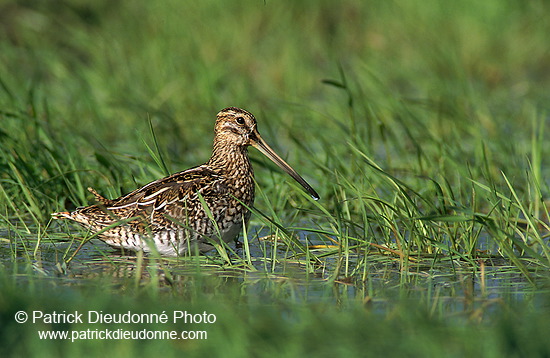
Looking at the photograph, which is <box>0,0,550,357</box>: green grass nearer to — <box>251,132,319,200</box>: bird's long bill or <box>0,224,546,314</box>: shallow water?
<box>0,224,546,314</box>: shallow water

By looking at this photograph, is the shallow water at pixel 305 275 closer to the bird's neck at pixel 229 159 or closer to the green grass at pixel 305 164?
the green grass at pixel 305 164

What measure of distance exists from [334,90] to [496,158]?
3.34m

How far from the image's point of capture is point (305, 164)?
7.86 meters

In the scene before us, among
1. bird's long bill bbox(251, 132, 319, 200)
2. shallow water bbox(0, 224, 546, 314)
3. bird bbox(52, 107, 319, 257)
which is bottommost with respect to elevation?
shallow water bbox(0, 224, 546, 314)

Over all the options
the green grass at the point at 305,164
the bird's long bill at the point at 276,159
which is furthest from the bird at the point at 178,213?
the green grass at the point at 305,164

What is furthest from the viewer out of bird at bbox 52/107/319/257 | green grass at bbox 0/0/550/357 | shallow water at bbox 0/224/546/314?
bird at bbox 52/107/319/257

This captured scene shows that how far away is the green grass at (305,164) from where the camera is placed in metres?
4.62

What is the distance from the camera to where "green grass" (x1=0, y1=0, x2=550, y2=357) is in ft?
15.1

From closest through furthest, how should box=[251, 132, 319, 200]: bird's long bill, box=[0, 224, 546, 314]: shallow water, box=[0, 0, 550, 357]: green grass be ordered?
box=[0, 0, 550, 357]: green grass < box=[0, 224, 546, 314]: shallow water < box=[251, 132, 319, 200]: bird's long bill

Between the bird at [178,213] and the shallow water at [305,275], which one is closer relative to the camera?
the shallow water at [305,275]

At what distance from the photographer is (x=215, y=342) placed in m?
4.14

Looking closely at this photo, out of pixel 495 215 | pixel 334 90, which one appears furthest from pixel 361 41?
pixel 495 215

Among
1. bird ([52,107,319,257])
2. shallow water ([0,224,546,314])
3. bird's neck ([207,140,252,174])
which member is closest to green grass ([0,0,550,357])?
shallow water ([0,224,546,314])

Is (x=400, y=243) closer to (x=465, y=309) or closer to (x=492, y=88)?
(x=465, y=309)
